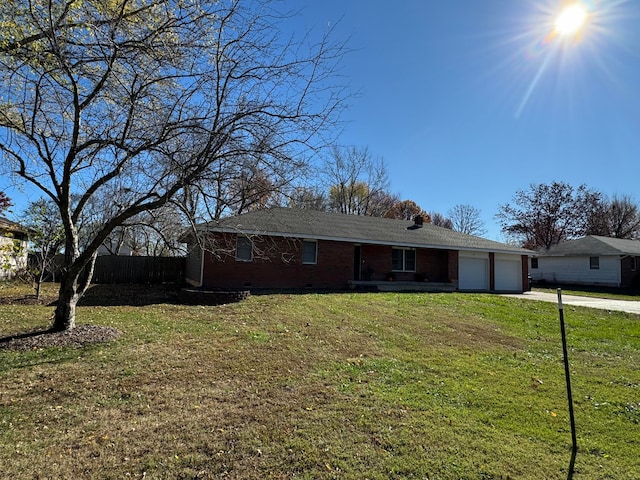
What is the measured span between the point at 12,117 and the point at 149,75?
94.4 inches

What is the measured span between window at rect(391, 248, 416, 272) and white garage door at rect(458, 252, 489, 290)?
2874mm

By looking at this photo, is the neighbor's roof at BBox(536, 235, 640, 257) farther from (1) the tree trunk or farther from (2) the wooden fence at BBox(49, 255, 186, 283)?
(1) the tree trunk

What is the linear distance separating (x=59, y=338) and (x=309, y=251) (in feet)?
38.4

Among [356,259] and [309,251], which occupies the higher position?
[309,251]

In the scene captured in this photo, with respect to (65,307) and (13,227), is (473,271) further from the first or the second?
(13,227)

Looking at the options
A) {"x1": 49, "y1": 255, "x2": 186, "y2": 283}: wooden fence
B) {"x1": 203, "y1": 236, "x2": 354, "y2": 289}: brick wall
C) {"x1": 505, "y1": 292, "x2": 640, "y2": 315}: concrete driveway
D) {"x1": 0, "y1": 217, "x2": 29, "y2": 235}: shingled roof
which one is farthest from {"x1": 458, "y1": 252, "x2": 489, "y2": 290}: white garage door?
{"x1": 0, "y1": 217, "x2": 29, "y2": 235}: shingled roof

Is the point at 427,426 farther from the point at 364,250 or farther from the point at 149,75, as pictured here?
the point at 364,250

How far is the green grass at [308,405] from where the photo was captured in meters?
3.20

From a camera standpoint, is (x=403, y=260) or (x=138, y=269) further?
(x=403, y=260)

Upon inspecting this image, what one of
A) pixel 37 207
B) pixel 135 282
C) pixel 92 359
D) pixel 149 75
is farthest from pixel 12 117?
pixel 135 282

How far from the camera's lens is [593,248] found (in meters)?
29.2

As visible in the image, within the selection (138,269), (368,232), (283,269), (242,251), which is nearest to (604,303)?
(368,232)

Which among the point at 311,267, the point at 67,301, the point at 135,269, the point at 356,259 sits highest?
the point at 356,259

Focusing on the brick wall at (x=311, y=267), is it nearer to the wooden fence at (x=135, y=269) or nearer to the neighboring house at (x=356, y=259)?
the neighboring house at (x=356, y=259)
